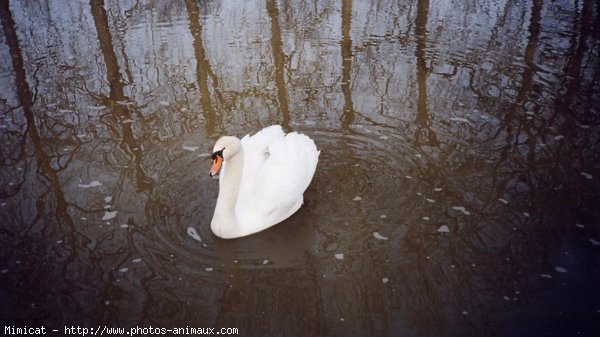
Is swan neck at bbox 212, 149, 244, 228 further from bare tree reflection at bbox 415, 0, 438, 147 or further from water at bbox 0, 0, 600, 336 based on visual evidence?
bare tree reflection at bbox 415, 0, 438, 147

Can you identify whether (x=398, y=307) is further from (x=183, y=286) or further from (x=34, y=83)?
(x=34, y=83)

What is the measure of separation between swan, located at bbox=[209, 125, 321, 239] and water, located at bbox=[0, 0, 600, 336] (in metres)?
0.17

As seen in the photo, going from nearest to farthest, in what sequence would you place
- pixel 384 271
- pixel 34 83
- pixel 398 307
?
pixel 398 307 < pixel 384 271 < pixel 34 83

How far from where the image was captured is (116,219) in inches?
208

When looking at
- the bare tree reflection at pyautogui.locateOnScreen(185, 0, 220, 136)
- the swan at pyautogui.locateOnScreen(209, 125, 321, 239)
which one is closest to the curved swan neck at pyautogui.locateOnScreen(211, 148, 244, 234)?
the swan at pyautogui.locateOnScreen(209, 125, 321, 239)

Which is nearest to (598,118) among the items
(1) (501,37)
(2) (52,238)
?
(1) (501,37)

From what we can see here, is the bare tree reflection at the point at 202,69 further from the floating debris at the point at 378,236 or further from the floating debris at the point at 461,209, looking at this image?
the floating debris at the point at 461,209

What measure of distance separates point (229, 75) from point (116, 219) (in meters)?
3.65

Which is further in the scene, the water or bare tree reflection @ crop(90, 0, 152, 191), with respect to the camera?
bare tree reflection @ crop(90, 0, 152, 191)

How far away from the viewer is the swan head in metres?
4.54

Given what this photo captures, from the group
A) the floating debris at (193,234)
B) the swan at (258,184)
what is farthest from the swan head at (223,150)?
the floating debris at (193,234)

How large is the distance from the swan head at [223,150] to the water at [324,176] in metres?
0.81

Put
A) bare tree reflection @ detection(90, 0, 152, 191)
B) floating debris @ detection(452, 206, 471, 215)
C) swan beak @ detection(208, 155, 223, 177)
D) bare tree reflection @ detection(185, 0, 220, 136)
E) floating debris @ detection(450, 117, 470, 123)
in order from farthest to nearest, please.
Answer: bare tree reflection @ detection(185, 0, 220, 136) < floating debris @ detection(450, 117, 470, 123) < bare tree reflection @ detection(90, 0, 152, 191) < floating debris @ detection(452, 206, 471, 215) < swan beak @ detection(208, 155, 223, 177)

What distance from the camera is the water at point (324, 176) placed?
14.3 feet
